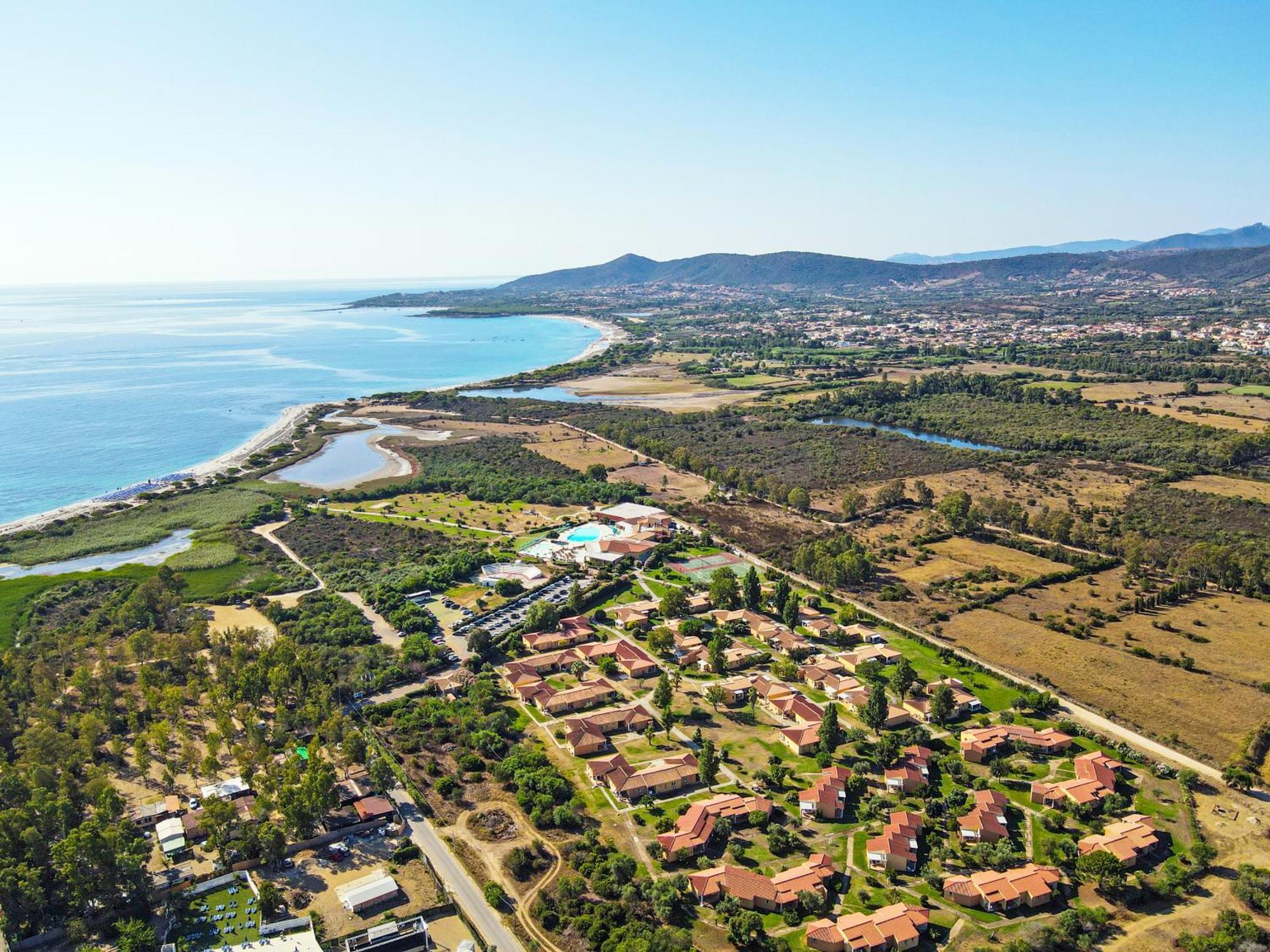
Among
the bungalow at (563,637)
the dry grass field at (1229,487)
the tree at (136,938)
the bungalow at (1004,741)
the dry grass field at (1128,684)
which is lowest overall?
the dry grass field at (1128,684)

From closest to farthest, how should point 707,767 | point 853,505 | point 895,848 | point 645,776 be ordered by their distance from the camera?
1. point 895,848
2. point 707,767
3. point 645,776
4. point 853,505

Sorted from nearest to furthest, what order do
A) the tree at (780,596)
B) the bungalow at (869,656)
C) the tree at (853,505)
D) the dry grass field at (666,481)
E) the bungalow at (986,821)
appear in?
the bungalow at (986,821) < the bungalow at (869,656) < the tree at (780,596) < the tree at (853,505) < the dry grass field at (666,481)

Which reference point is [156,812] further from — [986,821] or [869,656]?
[869,656]

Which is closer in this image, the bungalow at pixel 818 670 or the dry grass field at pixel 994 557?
the bungalow at pixel 818 670

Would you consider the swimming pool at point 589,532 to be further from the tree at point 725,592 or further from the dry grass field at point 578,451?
the dry grass field at point 578,451

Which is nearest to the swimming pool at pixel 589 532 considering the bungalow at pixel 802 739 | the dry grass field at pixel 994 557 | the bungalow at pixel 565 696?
the bungalow at pixel 565 696

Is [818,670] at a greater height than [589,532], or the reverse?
[589,532]

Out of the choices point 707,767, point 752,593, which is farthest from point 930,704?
point 752,593
